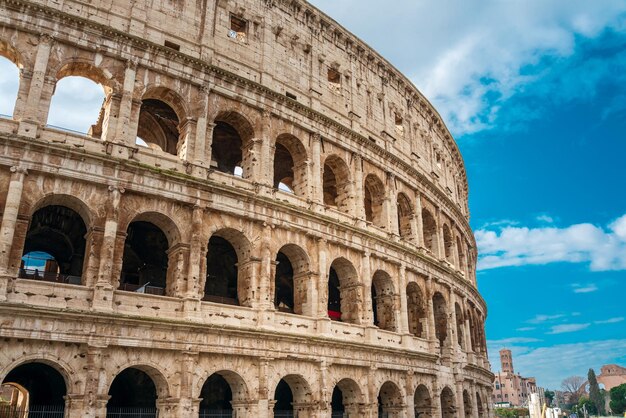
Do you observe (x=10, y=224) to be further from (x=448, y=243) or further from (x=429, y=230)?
(x=448, y=243)

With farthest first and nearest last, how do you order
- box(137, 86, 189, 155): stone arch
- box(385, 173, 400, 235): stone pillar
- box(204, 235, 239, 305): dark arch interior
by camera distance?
box(385, 173, 400, 235): stone pillar → box(204, 235, 239, 305): dark arch interior → box(137, 86, 189, 155): stone arch

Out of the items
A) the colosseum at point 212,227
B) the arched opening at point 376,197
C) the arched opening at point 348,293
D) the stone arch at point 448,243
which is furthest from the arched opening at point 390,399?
the stone arch at point 448,243

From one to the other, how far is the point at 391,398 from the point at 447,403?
5206 mm

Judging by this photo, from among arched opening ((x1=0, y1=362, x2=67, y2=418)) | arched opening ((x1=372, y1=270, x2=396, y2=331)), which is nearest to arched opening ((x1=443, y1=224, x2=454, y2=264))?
arched opening ((x1=372, y1=270, x2=396, y2=331))

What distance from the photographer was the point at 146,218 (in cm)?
1641

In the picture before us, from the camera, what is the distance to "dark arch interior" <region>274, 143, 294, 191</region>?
23416mm

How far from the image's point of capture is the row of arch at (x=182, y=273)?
16.5 m

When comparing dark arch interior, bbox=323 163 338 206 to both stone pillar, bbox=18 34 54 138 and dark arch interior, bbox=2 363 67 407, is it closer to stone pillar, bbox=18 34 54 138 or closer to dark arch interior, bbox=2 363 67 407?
stone pillar, bbox=18 34 54 138

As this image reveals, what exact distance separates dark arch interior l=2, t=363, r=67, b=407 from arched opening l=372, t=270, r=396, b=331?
1225 cm

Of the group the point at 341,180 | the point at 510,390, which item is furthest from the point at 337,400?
the point at 510,390

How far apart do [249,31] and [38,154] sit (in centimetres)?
959

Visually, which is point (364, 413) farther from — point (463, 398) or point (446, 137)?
point (446, 137)

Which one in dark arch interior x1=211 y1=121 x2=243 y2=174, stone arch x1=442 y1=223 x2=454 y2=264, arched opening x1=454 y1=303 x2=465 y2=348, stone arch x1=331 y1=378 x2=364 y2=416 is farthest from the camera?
stone arch x1=442 y1=223 x2=454 y2=264

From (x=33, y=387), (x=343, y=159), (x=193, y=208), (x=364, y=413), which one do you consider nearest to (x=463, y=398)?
(x=364, y=413)
